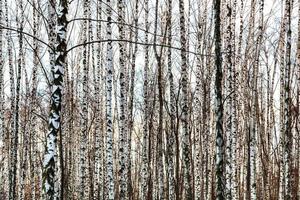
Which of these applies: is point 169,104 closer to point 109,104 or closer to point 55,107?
point 109,104

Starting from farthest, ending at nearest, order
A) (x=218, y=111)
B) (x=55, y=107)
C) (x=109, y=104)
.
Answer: (x=109, y=104) → (x=218, y=111) → (x=55, y=107)

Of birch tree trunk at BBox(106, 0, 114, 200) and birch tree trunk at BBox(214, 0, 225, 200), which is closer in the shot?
birch tree trunk at BBox(214, 0, 225, 200)

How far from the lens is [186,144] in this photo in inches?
395

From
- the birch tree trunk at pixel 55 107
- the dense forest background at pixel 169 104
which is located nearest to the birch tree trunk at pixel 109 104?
the dense forest background at pixel 169 104

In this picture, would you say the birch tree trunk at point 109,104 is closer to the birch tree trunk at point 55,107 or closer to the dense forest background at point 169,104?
the dense forest background at point 169,104

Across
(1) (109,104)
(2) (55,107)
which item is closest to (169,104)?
(1) (109,104)

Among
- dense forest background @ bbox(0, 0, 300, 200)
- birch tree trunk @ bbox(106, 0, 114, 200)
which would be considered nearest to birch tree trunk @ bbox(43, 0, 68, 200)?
dense forest background @ bbox(0, 0, 300, 200)

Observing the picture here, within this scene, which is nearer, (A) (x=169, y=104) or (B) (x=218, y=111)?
(B) (x=218, y=111)

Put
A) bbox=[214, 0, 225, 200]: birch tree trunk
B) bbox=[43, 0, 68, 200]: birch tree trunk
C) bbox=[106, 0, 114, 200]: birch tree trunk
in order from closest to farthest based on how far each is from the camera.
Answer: bbox=[43, 0, 68, 200]: birch tree trunk → bbox=[214, 0, 225, 200]: birch tree trunk → bbox=[106, 0, 114, 200]: birch tree trunk

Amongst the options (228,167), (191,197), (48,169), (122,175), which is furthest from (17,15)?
(48,169)

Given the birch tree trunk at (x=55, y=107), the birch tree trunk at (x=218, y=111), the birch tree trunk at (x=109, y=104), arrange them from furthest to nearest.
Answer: the birch tree trunk at (x=109, y=104), the birch tree trunk at (x=218, y=111), the birch tree trunk at (x=55, y=107)

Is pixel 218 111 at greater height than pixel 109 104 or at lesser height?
greater

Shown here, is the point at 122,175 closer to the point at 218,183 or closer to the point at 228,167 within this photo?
the point at 228,167

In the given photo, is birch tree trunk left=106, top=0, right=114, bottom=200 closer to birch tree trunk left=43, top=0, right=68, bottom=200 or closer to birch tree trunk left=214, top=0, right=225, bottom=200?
birch tree trunk left=214, top=0, right=225, bottom=200
